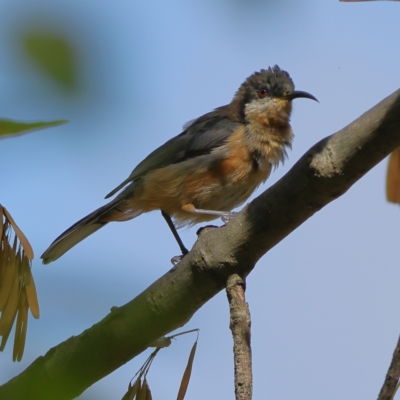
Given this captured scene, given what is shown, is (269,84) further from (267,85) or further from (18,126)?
(18,126)

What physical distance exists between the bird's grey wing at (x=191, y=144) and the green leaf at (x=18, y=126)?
15.5 ft

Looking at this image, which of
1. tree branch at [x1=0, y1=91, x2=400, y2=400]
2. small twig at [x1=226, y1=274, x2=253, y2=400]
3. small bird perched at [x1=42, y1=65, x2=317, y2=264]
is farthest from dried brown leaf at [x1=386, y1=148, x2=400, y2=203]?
small bird perched at [x1=42, y1=65, x2=317, y2=264]

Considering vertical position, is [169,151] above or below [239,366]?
above

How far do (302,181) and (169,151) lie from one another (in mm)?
3528

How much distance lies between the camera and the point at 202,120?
20.2 feet

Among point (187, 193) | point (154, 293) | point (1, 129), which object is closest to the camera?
point (1, 129)

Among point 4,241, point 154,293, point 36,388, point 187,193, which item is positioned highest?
point 187,193

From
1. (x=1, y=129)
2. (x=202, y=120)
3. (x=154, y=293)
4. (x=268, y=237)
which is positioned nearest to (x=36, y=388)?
(x=1, y=129)

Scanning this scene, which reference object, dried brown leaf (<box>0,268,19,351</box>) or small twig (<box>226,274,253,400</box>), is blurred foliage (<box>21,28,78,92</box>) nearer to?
dried brown leaf (<box>0,268,19,351</box>)

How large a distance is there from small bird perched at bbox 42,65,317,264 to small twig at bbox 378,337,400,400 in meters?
3.37

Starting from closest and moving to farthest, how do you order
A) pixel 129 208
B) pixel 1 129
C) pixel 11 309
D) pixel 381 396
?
pixel 1 129
pixel 381 396
pixel 11 309
pixel 129 208

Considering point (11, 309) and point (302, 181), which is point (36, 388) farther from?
point (302, 181)

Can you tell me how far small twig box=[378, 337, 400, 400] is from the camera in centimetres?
162

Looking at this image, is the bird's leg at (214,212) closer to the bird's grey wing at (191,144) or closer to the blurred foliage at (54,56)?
the bird's grey wing at (191,144)
